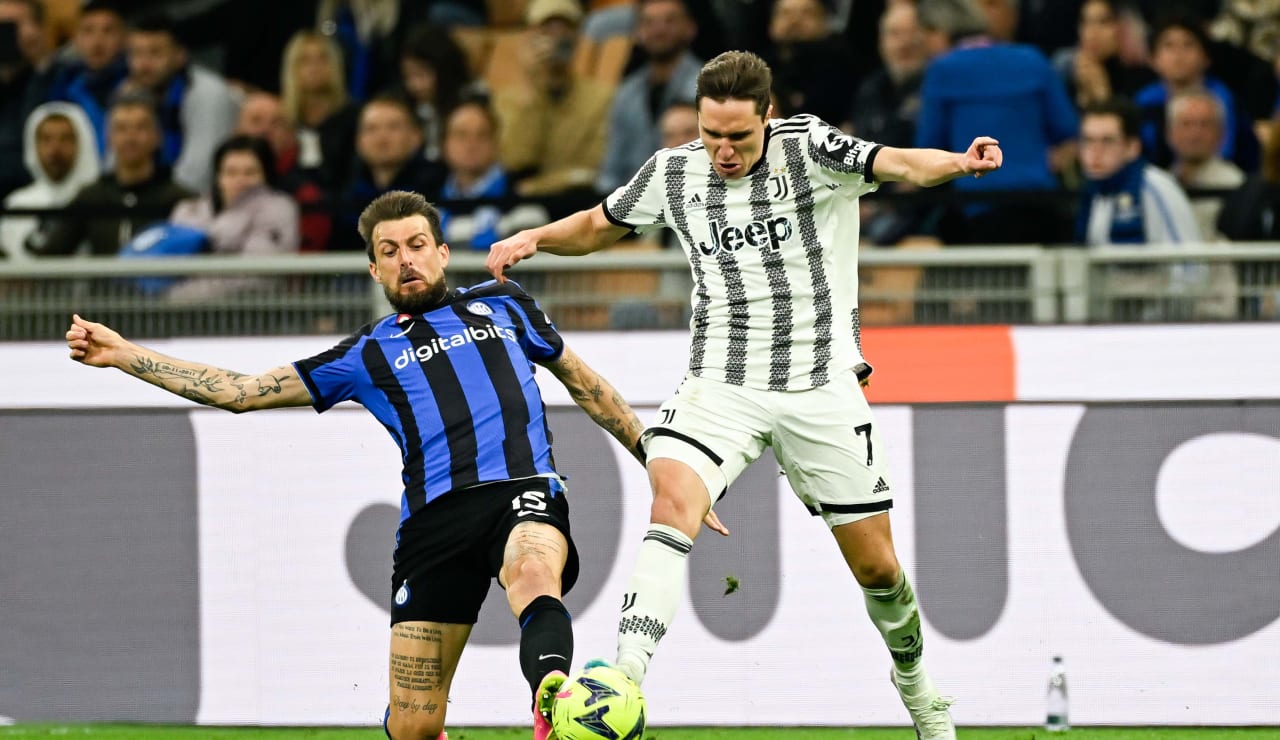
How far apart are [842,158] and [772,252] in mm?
414

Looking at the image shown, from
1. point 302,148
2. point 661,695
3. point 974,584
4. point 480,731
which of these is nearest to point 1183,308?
point 974,584

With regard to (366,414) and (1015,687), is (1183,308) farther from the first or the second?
(366,414)

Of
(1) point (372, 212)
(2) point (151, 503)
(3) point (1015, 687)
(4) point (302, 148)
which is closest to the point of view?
(1) point (372, 212)

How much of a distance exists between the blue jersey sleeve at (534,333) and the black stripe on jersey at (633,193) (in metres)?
0.44

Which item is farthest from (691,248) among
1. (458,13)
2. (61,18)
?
(61,18)

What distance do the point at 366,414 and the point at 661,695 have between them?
178 centimetres

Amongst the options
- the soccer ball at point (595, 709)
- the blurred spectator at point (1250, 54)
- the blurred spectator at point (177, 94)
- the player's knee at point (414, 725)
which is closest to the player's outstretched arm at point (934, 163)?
the soccer ball at point (595, 709)

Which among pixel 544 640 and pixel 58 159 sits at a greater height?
pixel 58 159

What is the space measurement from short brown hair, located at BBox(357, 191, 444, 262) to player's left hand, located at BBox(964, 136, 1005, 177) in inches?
69.5

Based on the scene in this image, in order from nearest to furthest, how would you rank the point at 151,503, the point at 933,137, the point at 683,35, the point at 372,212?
the point at 372,212, the point at 151,503, the point at 933,137, the point at 683,35

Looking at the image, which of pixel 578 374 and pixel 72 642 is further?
pixel 72 642

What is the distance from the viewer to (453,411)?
5.95 m

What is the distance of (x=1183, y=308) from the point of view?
8312 millimetres

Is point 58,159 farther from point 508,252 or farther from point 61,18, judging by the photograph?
point 508,252
